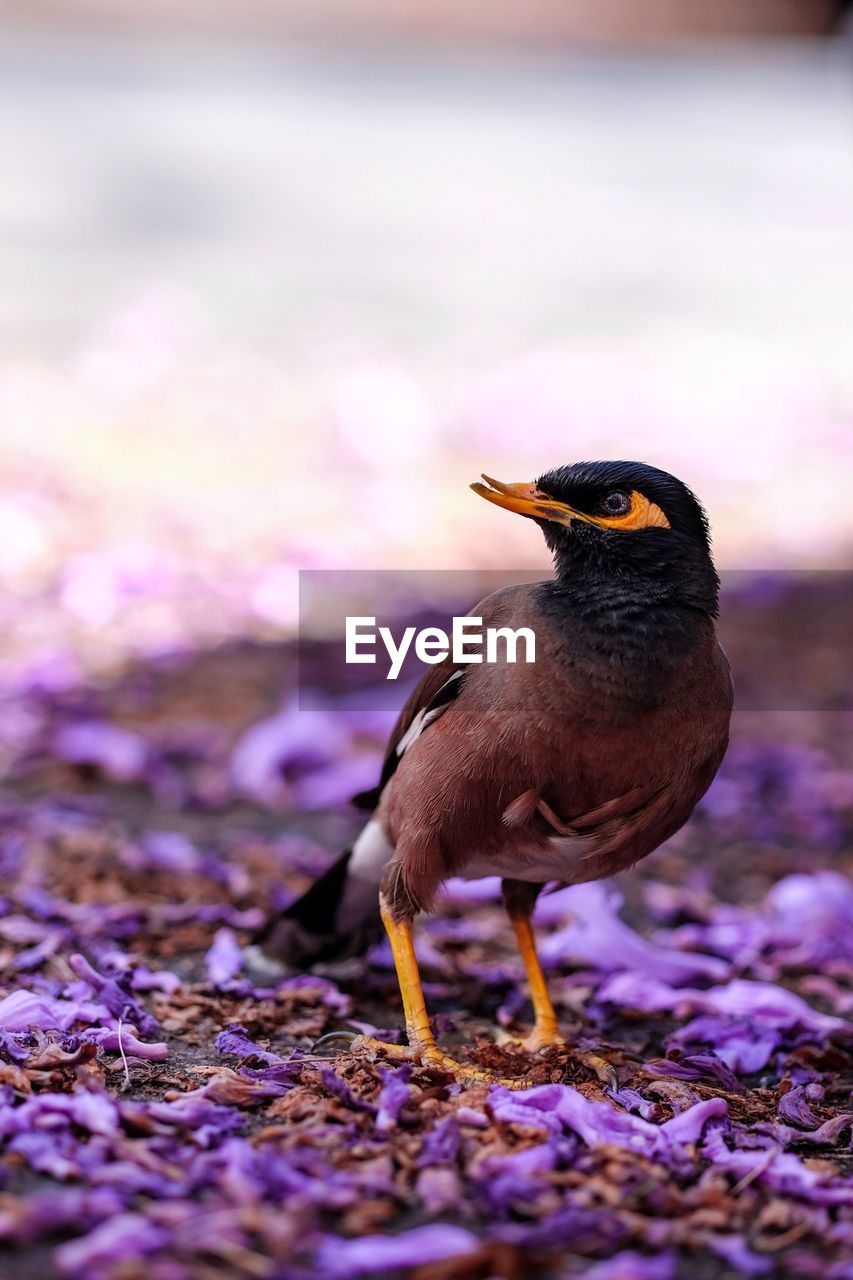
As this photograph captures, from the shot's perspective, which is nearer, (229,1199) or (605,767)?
(229,1199)

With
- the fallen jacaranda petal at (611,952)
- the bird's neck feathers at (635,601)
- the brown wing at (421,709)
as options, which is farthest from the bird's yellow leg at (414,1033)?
the bird's neck feathers at (635,601)

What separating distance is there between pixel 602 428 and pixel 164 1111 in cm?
850

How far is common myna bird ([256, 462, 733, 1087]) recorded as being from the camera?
2645mm

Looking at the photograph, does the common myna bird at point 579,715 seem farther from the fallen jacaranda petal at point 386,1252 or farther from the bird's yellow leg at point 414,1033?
the fallen jacaranda petal at point 386,1252

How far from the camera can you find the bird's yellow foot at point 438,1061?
2707 millimetres

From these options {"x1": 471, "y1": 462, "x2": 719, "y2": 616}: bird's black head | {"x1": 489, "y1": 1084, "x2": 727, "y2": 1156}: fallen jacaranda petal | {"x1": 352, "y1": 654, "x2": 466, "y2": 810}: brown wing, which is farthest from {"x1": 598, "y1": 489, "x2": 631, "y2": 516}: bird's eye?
{"x1": 489, "y1": 1084, "x2": 727, "y2": 1156}: fallen jacaranda petal

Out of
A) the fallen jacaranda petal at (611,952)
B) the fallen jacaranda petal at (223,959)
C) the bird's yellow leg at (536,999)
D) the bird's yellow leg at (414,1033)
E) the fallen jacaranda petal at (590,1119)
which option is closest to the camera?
the fallen jacaranda petal at (590,1119)

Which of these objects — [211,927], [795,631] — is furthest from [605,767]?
[795,631]

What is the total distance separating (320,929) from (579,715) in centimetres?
114

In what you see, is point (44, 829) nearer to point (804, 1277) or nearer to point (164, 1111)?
point (164, 1111)

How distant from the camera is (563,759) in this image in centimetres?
264

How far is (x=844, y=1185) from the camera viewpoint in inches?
91.7

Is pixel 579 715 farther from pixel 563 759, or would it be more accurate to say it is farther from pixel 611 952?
pixel 611 952

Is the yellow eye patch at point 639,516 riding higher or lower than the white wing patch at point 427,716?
higher
